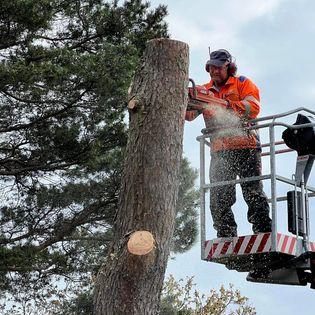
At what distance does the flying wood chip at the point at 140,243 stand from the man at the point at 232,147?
91.2 inches

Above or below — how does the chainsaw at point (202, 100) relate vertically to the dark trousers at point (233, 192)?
above

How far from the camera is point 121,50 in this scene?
14.8m

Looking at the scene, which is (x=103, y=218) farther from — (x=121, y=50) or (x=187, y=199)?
(x=187, y=199)

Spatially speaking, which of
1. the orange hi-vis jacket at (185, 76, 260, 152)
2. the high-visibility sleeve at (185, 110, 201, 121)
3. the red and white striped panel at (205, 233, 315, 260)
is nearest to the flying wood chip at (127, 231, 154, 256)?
the red and white striped panel at (205, 233, 315, 260)

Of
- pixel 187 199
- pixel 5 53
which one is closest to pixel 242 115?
pixel 5 53

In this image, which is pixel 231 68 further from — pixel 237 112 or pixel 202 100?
pixel 202 100

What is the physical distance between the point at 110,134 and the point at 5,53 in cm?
244

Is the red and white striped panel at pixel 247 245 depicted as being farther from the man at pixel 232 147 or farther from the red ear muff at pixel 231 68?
the red ear muff at pixel 231 68

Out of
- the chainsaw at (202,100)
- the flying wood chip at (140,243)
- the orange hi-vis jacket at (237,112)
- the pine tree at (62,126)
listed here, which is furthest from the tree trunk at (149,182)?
the pine tree at (62,126)

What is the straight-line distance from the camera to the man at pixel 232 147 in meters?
8.21

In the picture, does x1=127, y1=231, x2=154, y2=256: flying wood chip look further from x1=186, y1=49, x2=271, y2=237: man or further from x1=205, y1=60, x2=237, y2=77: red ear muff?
x1=205, y1=60, x2=237, y2=77: red ear muff

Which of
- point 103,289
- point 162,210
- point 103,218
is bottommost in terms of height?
point 103,289

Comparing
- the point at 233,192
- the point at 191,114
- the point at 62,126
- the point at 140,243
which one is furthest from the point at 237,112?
the point at 62,126

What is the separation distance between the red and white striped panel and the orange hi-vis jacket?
97 centimetres
